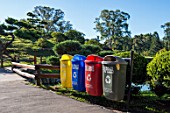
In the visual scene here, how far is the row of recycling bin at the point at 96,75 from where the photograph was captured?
510 cm

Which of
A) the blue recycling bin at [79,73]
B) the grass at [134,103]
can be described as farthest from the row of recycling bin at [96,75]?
the grass at [134,103]

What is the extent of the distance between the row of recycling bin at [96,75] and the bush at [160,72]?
2.93 feet

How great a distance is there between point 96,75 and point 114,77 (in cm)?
68

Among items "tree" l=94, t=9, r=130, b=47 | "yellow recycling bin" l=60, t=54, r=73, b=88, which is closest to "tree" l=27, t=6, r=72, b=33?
"tree" l=94, t=9, r=130, b=47

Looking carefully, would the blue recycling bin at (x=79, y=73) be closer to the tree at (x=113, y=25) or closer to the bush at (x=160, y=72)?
the bush at (x=160, y=72)

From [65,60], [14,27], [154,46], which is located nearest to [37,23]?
[14,27]

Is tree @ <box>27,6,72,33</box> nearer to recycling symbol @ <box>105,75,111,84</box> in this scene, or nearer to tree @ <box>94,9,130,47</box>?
tree @ <box>94,9,130,47</box>

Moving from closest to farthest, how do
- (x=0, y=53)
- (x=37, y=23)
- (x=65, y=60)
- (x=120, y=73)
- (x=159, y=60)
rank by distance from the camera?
(x=120, y=73) → (x=159, y=60) → (x=65, y=60) → (x=0, y=53) → (x=37, y=23)

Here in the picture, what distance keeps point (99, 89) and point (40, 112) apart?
154cm

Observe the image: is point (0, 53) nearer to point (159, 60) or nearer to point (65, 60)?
point (65, 60)

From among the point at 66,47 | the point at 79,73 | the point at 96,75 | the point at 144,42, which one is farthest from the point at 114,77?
the point at 144,42

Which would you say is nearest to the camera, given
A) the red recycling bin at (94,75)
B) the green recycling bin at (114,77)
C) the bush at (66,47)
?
the green recycling bin at (114,77)

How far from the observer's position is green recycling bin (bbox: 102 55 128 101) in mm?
5059

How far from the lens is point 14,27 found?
2861cm
